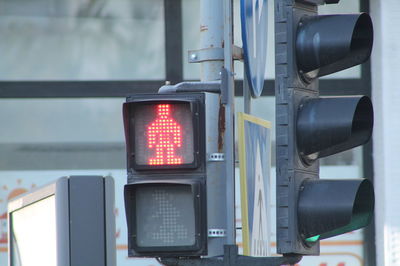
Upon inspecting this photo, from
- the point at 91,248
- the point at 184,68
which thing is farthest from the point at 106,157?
the point at 91,248

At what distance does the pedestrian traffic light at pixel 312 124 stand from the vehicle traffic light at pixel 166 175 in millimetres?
387

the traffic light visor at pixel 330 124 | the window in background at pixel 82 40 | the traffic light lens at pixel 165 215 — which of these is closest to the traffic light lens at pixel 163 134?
the traffic light lens at pixel 165 215

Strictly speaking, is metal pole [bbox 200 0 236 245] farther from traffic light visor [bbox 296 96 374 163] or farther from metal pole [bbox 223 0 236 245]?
traffic light visor [bbox 296 96 374 163]

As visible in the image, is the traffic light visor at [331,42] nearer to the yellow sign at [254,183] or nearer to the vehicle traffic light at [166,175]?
the yellow sign at [254,183]

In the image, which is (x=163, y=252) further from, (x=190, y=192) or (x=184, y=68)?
(x=184, y=68)

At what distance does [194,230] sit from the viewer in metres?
4.46

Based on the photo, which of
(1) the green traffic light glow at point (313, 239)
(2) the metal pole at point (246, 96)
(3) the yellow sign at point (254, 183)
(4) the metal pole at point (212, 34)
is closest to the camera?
(3) the yellow sign at point (254, 183)

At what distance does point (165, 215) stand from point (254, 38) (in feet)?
3.06

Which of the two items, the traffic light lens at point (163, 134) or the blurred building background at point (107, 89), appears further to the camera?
the blurred building background at point (107, 89)

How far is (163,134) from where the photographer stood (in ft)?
14.8

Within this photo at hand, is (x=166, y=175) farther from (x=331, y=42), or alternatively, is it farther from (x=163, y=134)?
(x=331, y=42)

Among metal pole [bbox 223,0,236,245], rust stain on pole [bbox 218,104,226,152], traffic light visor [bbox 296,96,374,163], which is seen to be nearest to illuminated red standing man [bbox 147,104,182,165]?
metal pole [bbox 223,0,236,245]

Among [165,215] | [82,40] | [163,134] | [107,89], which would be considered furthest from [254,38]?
[82,40]

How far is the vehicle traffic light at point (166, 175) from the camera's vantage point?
14.7ft
